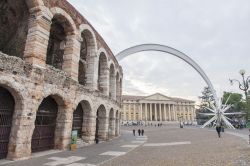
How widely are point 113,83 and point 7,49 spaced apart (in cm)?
1205

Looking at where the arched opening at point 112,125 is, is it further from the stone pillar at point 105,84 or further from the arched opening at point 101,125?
the stone pillar at point 105,84

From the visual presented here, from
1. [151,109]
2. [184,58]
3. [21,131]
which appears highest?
[184,58]

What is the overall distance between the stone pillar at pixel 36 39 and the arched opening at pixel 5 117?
2143 mm

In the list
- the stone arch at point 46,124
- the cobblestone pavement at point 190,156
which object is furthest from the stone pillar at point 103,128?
the stone arch at point 46,124

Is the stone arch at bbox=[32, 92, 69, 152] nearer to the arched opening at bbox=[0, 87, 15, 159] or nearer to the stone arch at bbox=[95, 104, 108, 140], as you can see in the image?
the arched opening at bbox=[0, 87, 15, 159]

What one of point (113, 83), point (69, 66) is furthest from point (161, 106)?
point (69, 66)

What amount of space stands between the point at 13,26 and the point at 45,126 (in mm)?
7219

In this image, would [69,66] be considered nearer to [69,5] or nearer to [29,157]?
[69,5]

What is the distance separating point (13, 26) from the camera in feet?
41.9

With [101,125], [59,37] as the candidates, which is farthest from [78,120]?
[59,37]

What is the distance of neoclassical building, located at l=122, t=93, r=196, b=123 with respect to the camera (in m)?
94.1

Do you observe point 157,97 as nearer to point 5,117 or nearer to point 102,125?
point 102,125

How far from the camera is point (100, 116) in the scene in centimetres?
1800

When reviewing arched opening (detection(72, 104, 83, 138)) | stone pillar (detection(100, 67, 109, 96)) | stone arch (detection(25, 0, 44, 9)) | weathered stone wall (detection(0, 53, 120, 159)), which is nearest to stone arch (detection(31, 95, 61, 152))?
weathered stone wall (detection(0, 53, 120, 159))
